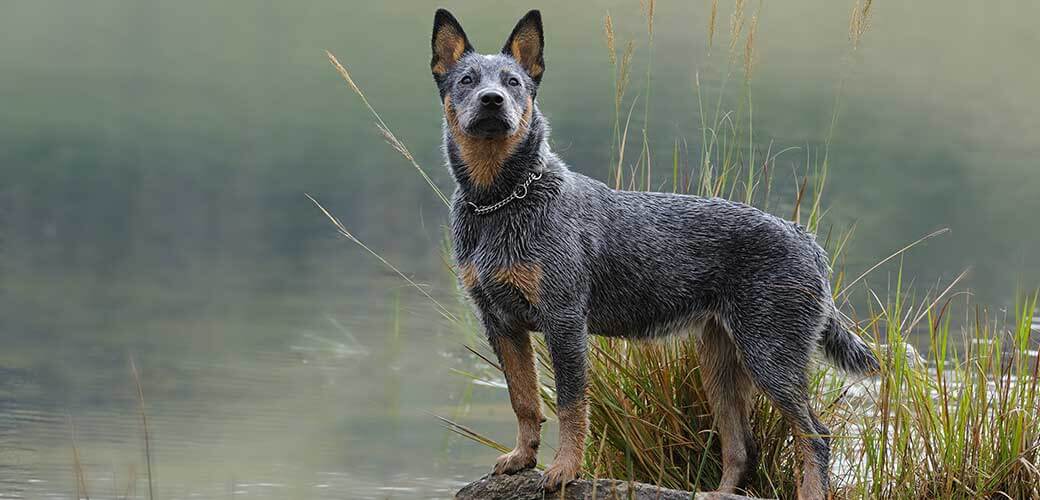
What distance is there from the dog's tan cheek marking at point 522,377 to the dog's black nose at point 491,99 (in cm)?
101

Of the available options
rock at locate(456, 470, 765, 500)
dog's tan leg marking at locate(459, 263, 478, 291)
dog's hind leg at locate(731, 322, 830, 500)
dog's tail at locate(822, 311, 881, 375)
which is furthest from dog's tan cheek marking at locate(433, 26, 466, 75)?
dog's tail at locate(822, 311, 881, 375)

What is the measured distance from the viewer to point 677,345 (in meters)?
5.80

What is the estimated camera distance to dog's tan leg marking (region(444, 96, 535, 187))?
4.93 m

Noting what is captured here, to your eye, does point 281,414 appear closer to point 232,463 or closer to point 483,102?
point 232,463

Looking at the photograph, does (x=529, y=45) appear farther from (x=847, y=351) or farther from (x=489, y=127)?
(x=847, y=351)

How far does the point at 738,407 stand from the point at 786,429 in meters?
0.44

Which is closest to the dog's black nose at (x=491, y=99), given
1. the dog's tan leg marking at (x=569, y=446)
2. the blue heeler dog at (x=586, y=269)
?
the blue heeler dog at (x=586, y=269)

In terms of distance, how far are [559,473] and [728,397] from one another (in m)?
0.90

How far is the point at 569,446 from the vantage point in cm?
499

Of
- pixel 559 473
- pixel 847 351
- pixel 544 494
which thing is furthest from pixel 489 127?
pixel 847 351

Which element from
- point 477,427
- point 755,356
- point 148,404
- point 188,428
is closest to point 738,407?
point 755,356

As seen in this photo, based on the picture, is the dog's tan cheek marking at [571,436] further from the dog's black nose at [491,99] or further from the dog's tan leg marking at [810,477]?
the dog's black nose at [491,99]

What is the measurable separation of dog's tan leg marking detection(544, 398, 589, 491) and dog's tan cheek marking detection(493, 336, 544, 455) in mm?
234

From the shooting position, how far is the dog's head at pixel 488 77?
4.70 m
